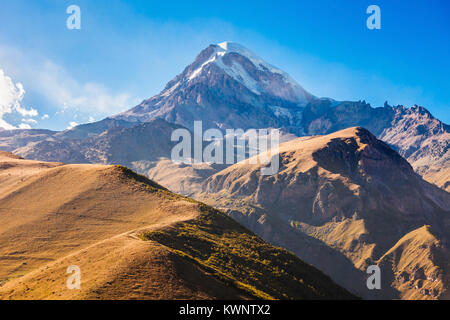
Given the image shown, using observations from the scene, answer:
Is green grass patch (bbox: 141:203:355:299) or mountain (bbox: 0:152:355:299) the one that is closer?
mountain (bbox: 0:152:355:299)

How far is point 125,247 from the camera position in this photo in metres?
58.1

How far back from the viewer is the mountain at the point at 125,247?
48.4 m

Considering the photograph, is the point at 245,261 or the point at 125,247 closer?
the point at 125,247

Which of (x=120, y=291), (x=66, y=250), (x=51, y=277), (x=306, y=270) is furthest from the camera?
(x=306, y=270)

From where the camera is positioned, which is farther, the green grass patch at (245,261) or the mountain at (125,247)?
the green grass patch at (245,261)

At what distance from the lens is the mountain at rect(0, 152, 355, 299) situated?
48406 millimetres

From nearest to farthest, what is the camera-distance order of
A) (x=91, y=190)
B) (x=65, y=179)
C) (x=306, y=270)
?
(x=306, y=270) → (x=91, y=190) → (x=65, y=179)

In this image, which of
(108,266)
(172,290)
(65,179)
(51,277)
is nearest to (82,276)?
(108,266)

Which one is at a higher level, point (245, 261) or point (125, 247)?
point (125, 247)
